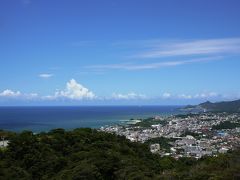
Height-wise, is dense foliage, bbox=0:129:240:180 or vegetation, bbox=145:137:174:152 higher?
dense foliage, bbox=0:129:240:180

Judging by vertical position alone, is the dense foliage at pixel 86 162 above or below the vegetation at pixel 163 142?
above

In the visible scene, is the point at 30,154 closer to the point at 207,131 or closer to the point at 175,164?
the point at 175,164

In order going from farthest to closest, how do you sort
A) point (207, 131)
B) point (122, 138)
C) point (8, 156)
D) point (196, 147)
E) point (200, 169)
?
point (207, 131) → point (196, 147) → point (122, 138) → point (8, 156) → point (200, 169)

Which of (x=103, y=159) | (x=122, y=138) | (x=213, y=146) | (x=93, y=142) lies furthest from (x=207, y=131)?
(x=103, y=159)

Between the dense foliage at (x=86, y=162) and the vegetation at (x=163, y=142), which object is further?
the vegetation at (x=163, y=142)

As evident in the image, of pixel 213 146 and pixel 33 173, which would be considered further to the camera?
pixel 213 146

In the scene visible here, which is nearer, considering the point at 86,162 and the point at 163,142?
the point at 86,162

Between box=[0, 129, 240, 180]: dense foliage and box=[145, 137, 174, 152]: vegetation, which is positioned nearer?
box=[0, 129, 240, 180]: dense foliage

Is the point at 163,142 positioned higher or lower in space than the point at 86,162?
lower
